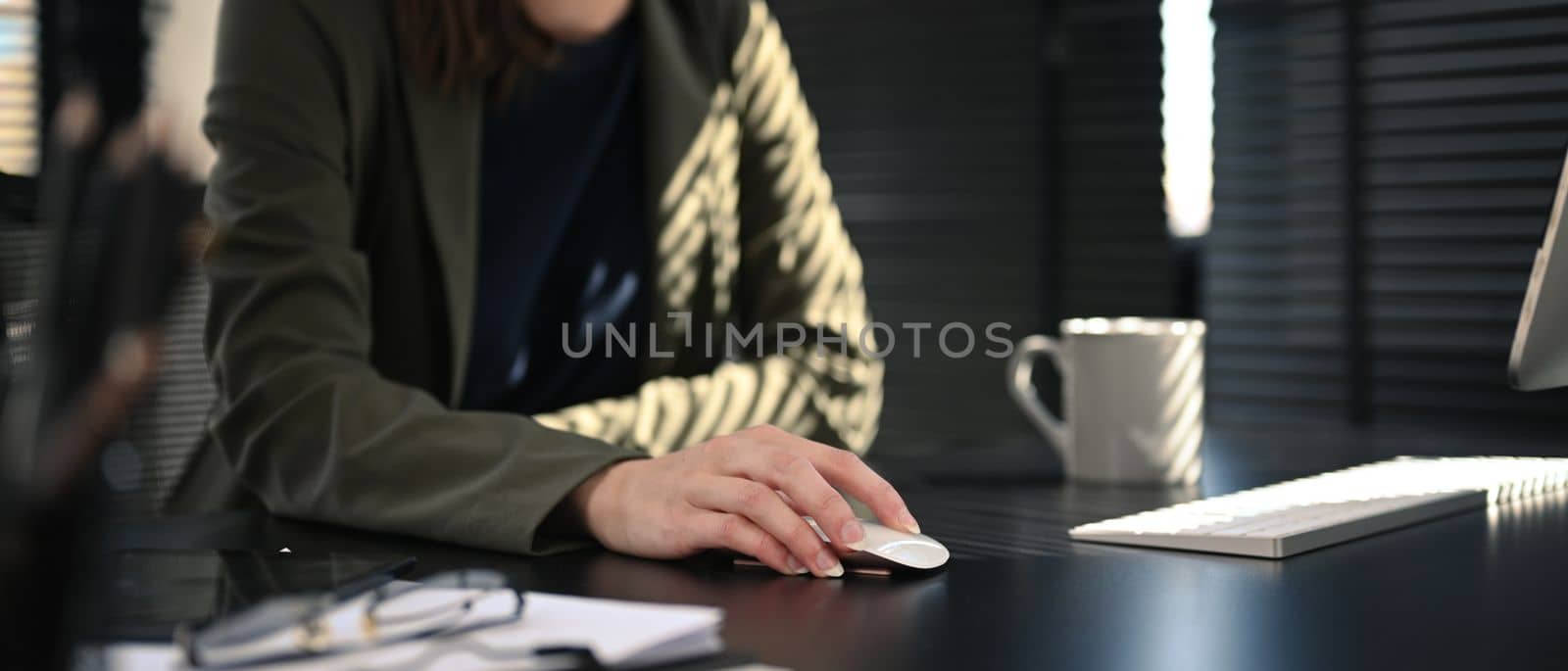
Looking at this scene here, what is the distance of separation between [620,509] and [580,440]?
0.10 m

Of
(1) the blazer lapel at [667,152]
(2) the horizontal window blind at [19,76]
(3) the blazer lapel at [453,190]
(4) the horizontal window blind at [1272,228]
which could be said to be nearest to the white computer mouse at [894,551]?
(3) the blazer lapel at [453,190]

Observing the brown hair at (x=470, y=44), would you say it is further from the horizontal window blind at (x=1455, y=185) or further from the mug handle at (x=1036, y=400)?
the horizontal window blind at (x=1455, y=185)

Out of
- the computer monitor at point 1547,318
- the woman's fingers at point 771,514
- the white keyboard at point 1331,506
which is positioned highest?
the computer monitor at point 1547,318

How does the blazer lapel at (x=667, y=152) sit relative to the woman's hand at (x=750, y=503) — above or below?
above

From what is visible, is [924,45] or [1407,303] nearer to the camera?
[1407,303]

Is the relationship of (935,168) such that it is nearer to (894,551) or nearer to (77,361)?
(894,551)

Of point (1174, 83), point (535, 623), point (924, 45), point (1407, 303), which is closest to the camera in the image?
point (535, 623)

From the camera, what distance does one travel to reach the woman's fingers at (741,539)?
803 mm

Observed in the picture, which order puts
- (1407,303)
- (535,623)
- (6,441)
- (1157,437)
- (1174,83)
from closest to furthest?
(6,441)
(535,623)
(1157,437)
(1407,303)
(1174,83)

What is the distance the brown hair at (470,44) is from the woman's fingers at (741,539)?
1.86 feet

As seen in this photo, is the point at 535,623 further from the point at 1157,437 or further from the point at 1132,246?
the point at 1132,246

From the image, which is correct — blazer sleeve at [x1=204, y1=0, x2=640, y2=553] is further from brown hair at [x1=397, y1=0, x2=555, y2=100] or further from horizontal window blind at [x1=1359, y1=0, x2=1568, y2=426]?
horizontal window blind at [x1=1359, y1=0, x2=1568, y2=426]

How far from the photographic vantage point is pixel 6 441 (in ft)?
1.15

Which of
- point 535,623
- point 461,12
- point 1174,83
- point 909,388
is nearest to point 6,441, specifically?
point 535,623
